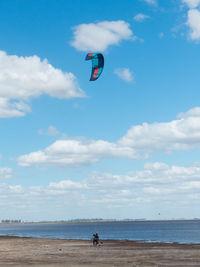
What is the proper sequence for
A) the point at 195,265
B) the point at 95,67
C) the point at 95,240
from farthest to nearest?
the point at 95,240 → the point at 95,67 → the point at 195,265

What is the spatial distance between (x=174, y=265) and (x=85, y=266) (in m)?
5.34

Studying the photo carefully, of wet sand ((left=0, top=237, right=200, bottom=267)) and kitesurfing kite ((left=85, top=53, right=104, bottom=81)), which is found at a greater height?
kitesurfing kite ((left=85, top=53, right=104, bottom=81))

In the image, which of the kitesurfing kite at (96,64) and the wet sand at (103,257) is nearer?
the wet sand at (103,257)

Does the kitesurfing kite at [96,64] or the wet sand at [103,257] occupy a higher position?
the kitesurfing kite at [96,64]

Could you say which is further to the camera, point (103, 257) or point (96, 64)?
point (96, 64)

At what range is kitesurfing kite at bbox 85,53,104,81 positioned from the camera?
→ 3592 cm

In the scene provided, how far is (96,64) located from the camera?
37.2m

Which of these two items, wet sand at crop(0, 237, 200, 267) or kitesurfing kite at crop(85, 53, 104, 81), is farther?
kitesurfing kite at crop(85, 53, 104, 81)

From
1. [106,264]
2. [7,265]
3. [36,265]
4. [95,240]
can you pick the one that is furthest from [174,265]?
[95,240]

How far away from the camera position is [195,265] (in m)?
22.7

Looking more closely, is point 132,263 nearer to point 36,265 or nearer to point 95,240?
point 36,265

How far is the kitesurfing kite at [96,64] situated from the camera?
3592 centimetres

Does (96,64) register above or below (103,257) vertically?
above

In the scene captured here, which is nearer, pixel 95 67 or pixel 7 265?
pixel 7 265
